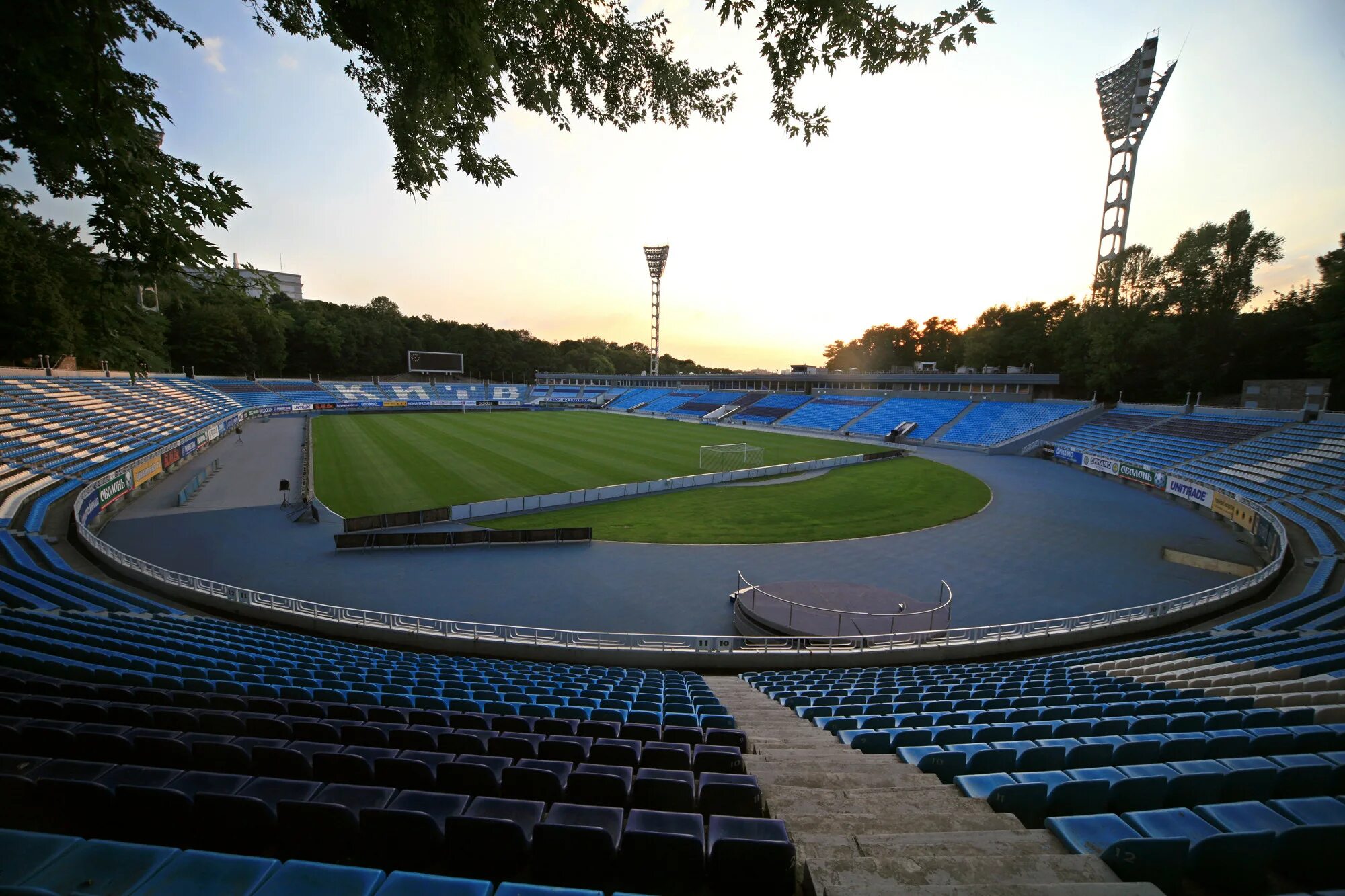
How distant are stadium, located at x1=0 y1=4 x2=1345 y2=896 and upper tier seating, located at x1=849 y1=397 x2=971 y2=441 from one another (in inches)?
722

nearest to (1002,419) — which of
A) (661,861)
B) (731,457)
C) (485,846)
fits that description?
(731,457)

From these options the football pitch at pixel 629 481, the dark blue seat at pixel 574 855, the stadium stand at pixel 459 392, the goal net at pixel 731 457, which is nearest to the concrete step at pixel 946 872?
the dark blue seat at pixel 574 855

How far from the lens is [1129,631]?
501 inches

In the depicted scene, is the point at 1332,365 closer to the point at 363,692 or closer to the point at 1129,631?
the point at 1129,631

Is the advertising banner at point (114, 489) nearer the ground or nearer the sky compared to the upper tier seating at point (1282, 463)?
nearer the ground

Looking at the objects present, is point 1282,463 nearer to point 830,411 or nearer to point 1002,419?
point 1002,419

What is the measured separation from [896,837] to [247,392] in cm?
8988

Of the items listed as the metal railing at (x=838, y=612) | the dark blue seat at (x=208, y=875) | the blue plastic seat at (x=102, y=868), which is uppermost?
the blue plastic seat at (x=102, y=868)

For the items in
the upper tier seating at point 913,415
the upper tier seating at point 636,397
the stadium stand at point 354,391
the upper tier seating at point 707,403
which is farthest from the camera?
the upper tier seating at point 636,397

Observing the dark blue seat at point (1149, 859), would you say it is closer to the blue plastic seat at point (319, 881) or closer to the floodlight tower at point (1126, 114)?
the blue plastic seat at point (319, 881)

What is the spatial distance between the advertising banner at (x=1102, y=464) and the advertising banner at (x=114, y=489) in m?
53.9

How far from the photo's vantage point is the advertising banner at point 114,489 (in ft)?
70.1

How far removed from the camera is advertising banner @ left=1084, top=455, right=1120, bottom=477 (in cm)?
3419

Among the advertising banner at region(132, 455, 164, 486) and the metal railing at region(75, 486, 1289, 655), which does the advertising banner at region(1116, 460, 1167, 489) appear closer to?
the metal railing at region(75, 486, 1289, 655)
